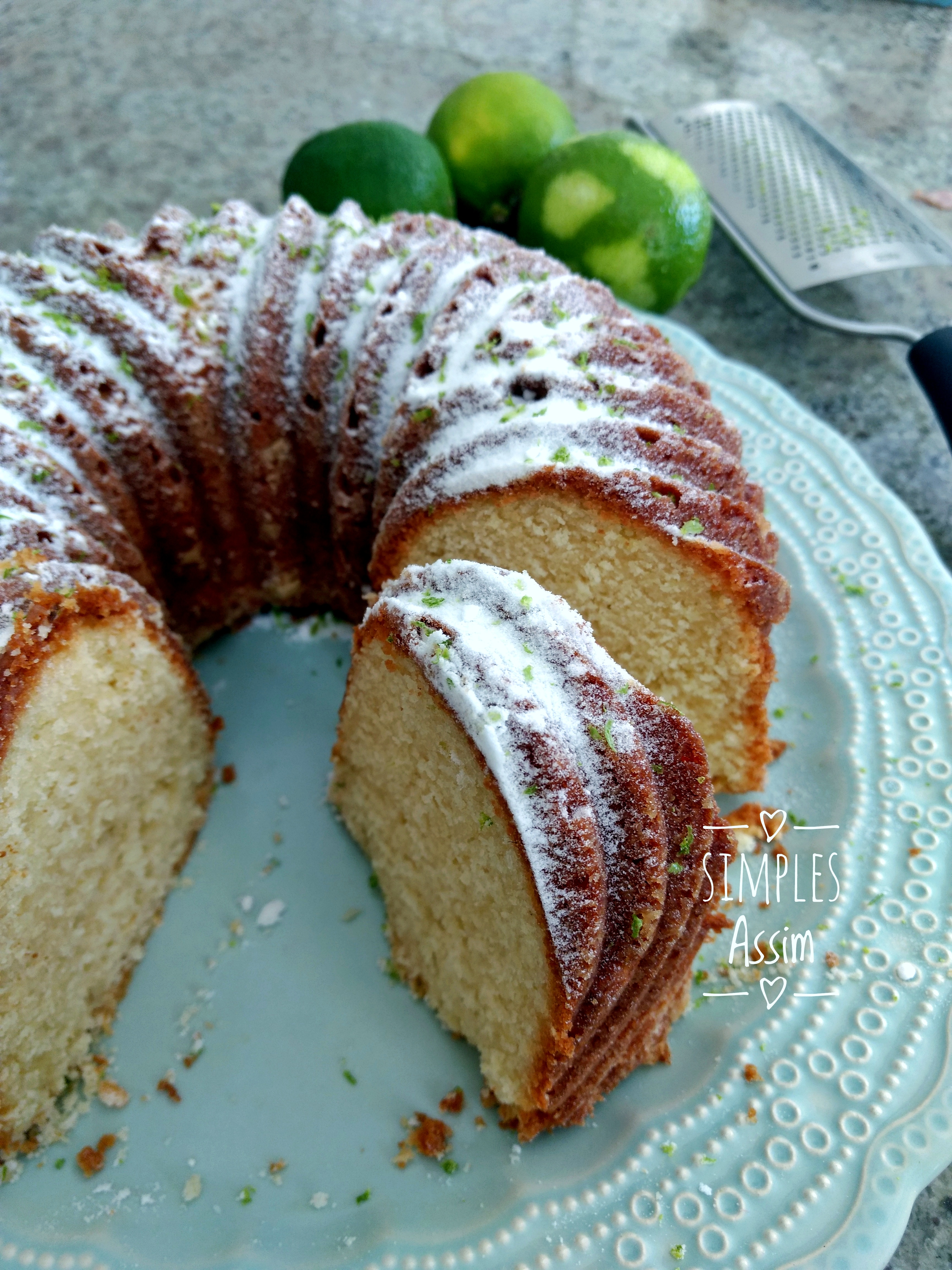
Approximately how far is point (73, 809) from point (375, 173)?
7.00ft

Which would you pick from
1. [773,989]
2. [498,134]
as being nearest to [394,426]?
[773,989]

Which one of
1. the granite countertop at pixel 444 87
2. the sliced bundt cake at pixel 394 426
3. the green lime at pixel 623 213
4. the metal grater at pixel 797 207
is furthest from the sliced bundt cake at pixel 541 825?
the granite countertop at pixel 444 87

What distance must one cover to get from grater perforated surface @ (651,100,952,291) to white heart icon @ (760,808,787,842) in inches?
80.6

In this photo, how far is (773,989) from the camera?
6.78 feet

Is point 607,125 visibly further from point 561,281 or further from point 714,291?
point 561,281

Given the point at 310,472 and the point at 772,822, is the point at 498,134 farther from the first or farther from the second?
the point at 772,822

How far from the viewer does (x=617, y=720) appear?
1.75 metres

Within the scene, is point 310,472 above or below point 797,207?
below

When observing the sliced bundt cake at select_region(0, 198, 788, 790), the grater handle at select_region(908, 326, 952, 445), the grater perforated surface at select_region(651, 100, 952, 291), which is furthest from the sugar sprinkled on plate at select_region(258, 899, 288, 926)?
the grater perforated surface at select_region(651, 100, 952, 291)

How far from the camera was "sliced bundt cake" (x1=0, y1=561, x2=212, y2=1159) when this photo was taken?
191 cm

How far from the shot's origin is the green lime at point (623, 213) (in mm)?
2934

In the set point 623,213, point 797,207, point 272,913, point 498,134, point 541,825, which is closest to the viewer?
point 541,825

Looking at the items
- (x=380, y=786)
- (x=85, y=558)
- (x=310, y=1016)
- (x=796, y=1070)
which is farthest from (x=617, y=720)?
(x=85, y=558)

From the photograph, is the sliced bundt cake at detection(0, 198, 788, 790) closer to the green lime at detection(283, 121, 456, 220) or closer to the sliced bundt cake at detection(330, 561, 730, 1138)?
the sliced bundt cake at detection(330, 561, 730, 1138)
